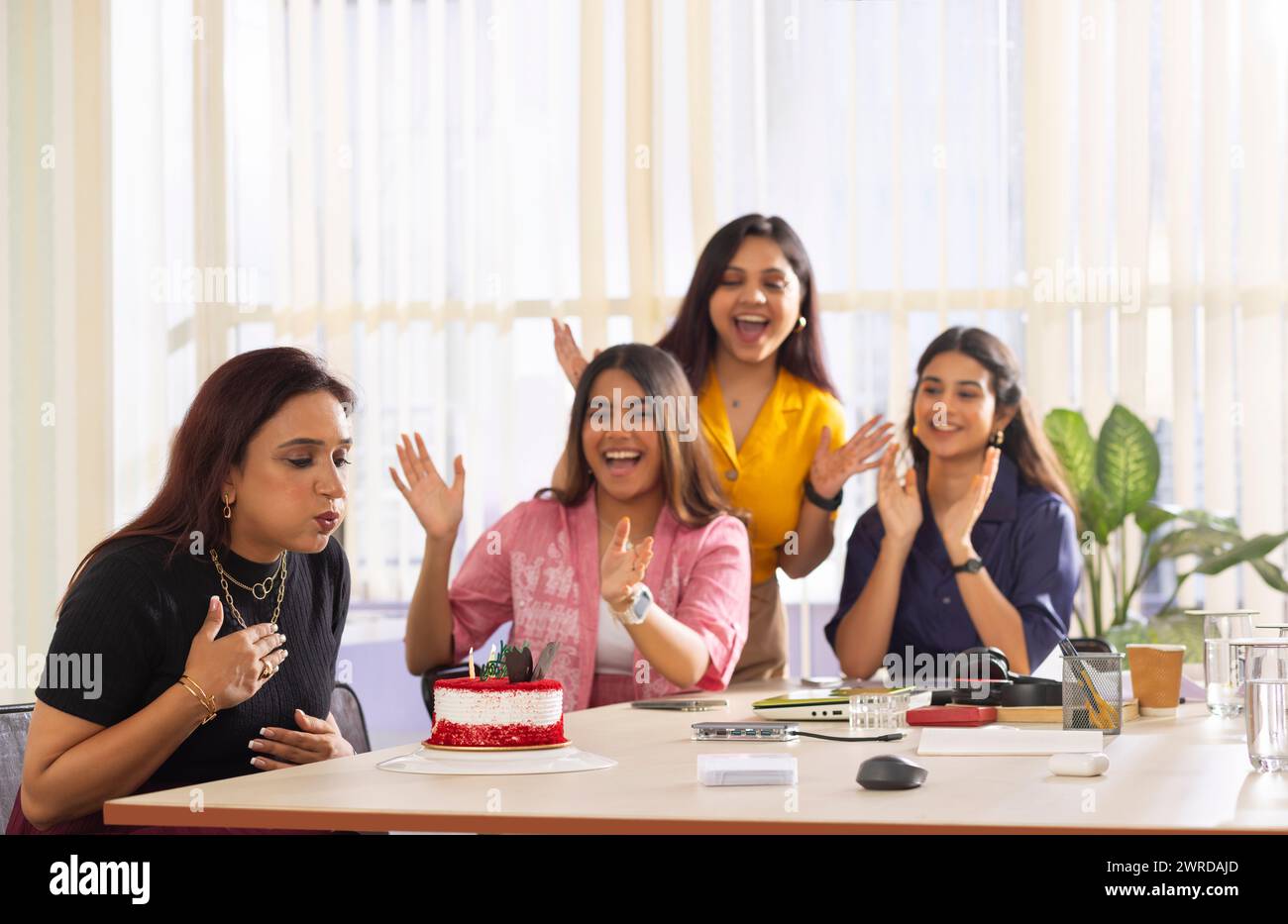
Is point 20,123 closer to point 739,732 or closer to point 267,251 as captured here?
point 267,251

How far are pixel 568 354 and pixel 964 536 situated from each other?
3.90 ft

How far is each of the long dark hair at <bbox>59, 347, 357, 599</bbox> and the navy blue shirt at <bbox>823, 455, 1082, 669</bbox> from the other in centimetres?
153

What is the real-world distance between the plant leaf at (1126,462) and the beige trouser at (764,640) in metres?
1.49

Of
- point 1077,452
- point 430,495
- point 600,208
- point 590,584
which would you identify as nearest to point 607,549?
point 590,584

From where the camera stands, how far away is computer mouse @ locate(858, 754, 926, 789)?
5.41 feet

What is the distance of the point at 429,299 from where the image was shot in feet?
16.7

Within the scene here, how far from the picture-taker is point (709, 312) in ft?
11.3

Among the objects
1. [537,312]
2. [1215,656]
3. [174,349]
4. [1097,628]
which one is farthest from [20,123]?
[1215,656]

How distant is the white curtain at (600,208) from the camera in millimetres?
4719

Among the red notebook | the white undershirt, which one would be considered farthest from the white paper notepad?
the white undershirt

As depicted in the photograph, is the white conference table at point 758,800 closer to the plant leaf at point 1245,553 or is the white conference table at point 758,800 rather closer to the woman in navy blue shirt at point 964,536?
the woman in navy blue shirt at point 964,536

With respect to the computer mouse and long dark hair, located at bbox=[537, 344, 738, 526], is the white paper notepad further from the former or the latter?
long dark hair, located at bbox=[537, 344, 738, 526]

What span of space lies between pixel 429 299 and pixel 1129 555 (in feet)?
8.33
